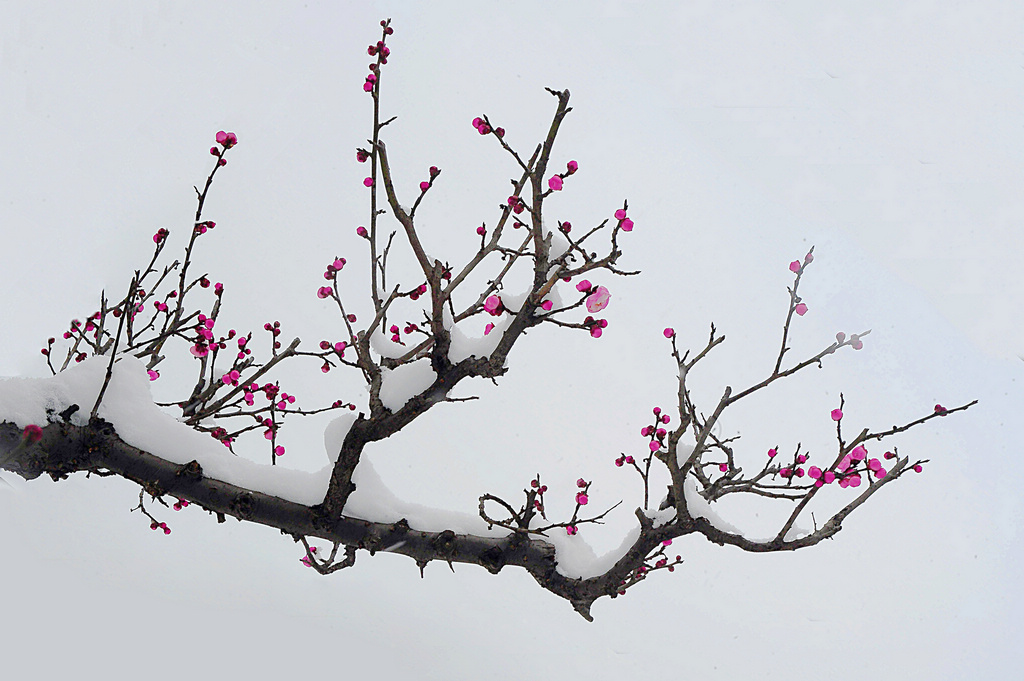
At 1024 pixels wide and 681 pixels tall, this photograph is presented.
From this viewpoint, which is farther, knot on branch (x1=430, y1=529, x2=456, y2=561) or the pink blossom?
knot on branch (x1=430, y1=529, x2=456, y2=561)

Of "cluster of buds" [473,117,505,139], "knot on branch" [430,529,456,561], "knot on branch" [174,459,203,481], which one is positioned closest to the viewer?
"cluster of buds" [473,117,505,139]

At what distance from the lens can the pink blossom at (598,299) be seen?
178 centimetres

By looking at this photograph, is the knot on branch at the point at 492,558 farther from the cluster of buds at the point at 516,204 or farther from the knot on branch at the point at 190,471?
the cluster of buds at the point at 516,204

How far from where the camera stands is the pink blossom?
1783 mm

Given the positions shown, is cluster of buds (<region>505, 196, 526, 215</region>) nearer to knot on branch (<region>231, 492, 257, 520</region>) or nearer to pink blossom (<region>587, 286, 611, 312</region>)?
pink blossom (<region>587, 286, 611, 312</region>)

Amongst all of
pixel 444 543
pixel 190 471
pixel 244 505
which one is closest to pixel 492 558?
pixel 444 543

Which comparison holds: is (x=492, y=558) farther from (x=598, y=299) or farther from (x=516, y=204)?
(x=516, y=204)

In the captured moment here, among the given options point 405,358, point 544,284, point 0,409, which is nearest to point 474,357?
point 544,284

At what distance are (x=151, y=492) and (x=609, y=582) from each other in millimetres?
1557

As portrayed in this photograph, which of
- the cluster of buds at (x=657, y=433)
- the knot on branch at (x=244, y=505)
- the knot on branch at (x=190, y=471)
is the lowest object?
the knot on branch at (x=244, y=505)

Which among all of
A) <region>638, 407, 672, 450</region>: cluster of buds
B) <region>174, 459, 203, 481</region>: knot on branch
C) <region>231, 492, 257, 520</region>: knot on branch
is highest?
<region>638, 407, 672, 450</region>: cluster of buds

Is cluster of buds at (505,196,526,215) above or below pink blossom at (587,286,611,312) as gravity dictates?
above

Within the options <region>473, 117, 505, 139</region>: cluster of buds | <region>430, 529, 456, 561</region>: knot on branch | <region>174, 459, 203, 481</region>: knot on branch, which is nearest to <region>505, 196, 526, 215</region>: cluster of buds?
<region>473, 117, 505, 139</region>: cluster of buds

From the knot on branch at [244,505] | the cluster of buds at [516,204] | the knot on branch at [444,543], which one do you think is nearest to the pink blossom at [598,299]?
the cluster of buds at [516,204]
